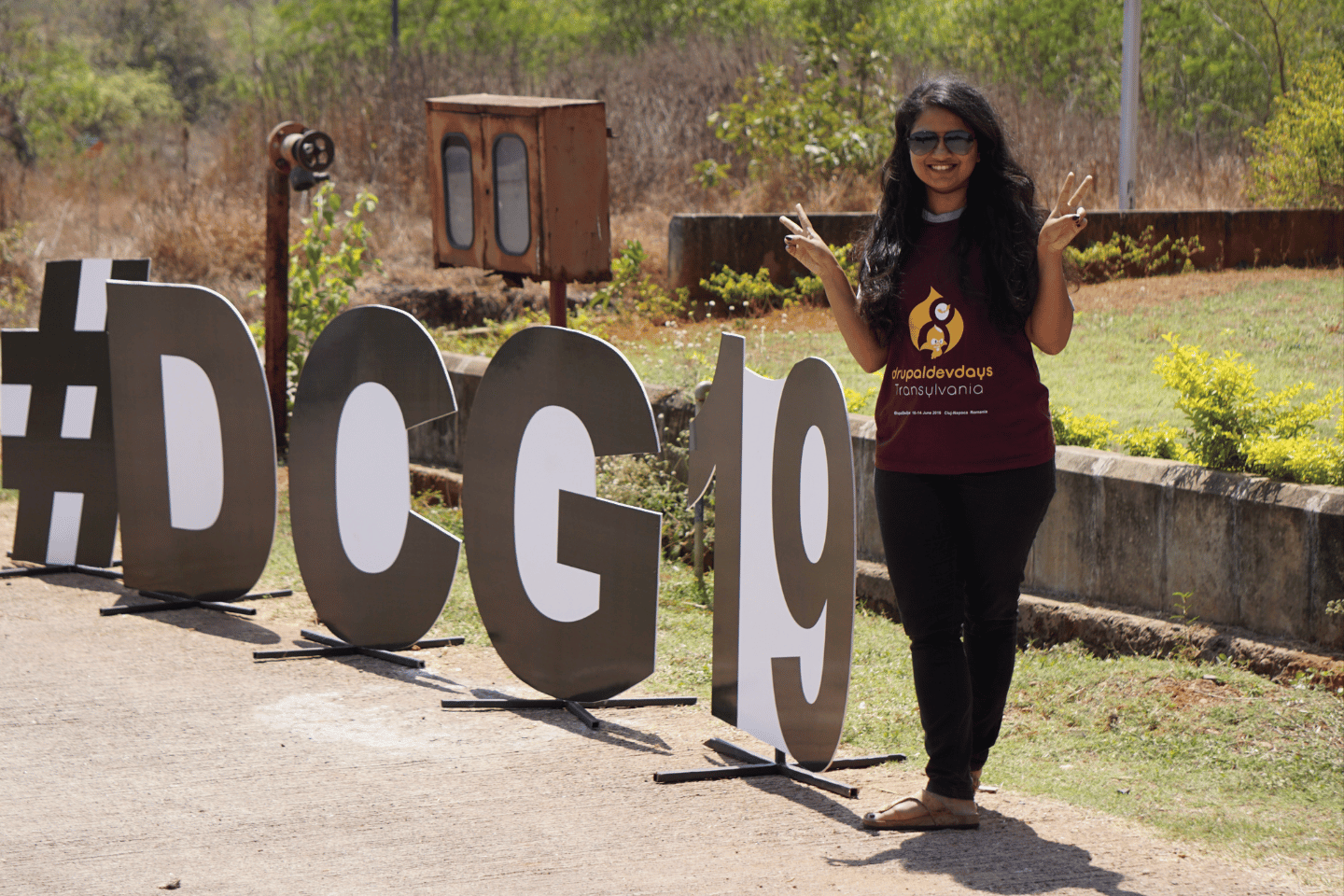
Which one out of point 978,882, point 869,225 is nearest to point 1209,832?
point 978,882

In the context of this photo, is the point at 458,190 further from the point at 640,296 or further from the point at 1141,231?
the point at 1141,231

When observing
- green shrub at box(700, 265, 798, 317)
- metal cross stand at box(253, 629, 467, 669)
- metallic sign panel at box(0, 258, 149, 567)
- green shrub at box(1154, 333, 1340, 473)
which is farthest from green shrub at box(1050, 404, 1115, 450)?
green shrub at box(700, 265, 798, 317)

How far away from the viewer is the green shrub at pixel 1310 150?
1048 cm

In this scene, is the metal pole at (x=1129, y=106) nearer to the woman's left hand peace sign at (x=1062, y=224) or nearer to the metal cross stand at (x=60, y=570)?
the metal cross stand at (x=60, y=570)

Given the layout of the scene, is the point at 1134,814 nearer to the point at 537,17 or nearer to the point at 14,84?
the point at 14,84

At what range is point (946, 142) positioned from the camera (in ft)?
10.9

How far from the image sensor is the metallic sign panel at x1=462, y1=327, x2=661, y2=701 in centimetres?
428

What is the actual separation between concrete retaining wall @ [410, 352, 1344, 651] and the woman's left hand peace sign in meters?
1.70

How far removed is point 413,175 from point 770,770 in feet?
45.9

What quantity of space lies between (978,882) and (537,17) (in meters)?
35.9

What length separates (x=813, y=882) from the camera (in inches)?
126

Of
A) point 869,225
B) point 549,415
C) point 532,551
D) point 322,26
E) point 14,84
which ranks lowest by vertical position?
point 532,551

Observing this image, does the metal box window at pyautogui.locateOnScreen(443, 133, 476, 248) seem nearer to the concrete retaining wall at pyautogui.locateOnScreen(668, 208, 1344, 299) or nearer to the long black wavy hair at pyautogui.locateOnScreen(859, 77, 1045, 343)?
the long black wavy hair at pyautogui.locateOnScreen(859, 77, 1045, 343)

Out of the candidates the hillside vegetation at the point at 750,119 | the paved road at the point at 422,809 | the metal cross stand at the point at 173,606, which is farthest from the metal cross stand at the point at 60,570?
the hillside vegetation at the point at 750,119
